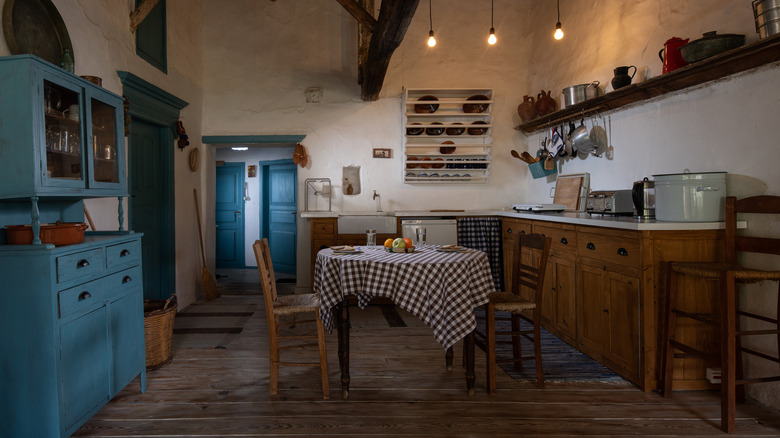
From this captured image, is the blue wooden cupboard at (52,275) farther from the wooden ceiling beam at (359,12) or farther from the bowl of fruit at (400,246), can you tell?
the wooden ceiling beam at (359,12)

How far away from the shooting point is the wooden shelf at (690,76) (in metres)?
2.60

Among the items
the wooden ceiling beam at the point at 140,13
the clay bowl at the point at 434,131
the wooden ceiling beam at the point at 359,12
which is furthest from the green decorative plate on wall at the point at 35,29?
the clay bowl at the point at 434,131

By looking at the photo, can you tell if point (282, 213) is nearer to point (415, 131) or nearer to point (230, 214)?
point (230, 214)

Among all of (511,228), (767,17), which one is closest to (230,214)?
(511,228)

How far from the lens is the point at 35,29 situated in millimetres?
2990

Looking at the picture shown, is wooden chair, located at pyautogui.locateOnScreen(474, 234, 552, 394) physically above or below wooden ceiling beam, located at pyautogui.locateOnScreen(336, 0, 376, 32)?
below

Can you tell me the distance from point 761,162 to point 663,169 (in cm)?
82

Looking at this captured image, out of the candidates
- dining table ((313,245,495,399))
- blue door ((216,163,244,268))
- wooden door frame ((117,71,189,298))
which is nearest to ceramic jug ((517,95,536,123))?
dining table ((313,245,495,399))

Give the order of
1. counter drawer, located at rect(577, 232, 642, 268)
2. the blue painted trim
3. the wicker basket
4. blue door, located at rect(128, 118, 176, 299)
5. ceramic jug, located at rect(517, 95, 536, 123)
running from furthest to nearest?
A: the blue painted trim → ceramic jug, located at rect(517, 95, 536, 123) → blue door, located at rect(128, 118, 176, 299) → the wicker basket → counter drawer, located at rect(577, 232, 642, 268)

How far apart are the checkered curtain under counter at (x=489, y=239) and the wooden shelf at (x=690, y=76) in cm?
147

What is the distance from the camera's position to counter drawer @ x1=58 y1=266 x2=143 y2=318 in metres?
2.25

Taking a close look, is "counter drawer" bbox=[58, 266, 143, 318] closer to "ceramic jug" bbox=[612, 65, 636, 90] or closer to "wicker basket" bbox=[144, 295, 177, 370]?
"wicker basket" bbox=[144, 295, 177, 370]

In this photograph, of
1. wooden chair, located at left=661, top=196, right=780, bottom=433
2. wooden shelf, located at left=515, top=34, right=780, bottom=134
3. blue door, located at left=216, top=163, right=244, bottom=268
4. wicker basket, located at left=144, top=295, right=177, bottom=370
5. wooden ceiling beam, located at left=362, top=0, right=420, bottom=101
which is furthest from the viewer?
blue door, located at left=216, top=163, right=244, bottom=268

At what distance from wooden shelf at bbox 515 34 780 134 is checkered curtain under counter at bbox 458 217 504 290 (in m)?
1.47
